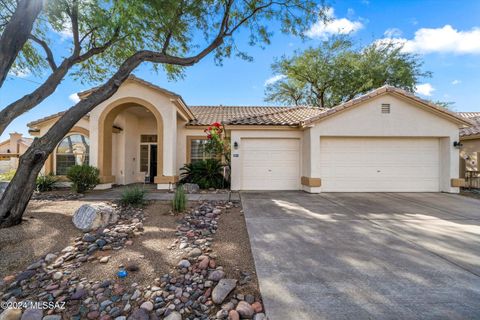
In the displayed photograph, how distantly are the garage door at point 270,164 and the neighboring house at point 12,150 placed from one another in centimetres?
2353

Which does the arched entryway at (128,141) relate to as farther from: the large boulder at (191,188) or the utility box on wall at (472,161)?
the utility box on wall at (472,161)

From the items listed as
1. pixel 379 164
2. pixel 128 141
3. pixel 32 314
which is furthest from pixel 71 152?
pixel 379 164

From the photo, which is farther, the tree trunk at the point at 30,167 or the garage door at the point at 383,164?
the garage door at the point at 383,164

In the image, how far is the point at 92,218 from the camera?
4.96m

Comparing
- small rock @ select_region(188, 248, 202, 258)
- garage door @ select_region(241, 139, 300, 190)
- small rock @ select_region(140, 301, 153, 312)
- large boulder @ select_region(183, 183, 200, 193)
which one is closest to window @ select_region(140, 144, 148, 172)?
large boulder @ select_region(183, 183, 200, 193)

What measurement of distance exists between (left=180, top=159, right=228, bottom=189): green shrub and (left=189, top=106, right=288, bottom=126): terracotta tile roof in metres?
3.19

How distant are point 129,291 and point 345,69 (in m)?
23.0

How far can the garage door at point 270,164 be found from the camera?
1036 centimetres

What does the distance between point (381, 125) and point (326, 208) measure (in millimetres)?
5416

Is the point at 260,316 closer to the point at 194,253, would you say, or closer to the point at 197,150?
the point at 194,253

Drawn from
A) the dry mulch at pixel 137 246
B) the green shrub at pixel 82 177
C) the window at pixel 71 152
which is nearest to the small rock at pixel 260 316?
the dry mulch at pixel 137 246

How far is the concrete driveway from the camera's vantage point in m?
2.53

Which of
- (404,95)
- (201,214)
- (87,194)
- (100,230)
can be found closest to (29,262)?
(100,230)

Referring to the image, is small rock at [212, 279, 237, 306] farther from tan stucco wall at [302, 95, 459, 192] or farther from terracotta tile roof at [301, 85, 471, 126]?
terracotta tile roof at [301, 85, 471, 126]
